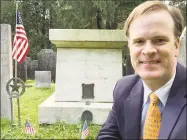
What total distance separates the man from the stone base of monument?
4.21 metres

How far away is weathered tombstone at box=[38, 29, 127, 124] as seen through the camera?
577 centimetres

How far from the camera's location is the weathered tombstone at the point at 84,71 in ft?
18.9

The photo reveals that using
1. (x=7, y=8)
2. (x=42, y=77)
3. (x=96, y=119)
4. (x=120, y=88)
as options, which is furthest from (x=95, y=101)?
(x=7, y=8)

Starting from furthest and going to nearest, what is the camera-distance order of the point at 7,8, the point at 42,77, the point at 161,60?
the point at 7,8 < the point at 42,77 < the point at 161,60

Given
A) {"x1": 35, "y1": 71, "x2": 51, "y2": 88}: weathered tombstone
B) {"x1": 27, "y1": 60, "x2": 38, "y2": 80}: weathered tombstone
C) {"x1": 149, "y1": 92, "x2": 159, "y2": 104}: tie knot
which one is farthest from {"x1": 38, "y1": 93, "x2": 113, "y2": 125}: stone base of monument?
{"x1": 27, "y1": 60, "x2": 38, "y2": 80}: weathered tombstone

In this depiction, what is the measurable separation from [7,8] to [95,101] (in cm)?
1781

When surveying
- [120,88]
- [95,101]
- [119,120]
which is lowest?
[95,101]

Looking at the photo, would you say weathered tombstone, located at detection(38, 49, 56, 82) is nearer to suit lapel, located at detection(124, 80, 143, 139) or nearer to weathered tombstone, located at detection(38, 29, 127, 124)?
weathered tombstone, located at detection(38, 29, 127, 124)

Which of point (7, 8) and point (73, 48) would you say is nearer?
point (73, 48)

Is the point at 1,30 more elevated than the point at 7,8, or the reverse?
the point at 7,8

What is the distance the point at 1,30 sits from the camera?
600 centimetres

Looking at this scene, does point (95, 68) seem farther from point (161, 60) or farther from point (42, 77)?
point (42, 77)

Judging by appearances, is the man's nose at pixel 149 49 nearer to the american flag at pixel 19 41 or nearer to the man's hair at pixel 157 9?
the man's hair at pixel 157 9

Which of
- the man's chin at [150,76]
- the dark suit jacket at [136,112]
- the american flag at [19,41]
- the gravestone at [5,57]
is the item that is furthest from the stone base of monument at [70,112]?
the man's chin at [150,76]
